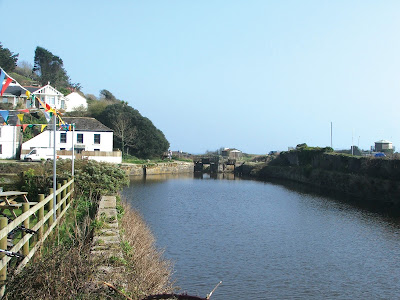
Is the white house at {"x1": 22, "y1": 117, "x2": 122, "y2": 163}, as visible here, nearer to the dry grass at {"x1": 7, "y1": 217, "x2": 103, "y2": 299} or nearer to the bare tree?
the bare tree

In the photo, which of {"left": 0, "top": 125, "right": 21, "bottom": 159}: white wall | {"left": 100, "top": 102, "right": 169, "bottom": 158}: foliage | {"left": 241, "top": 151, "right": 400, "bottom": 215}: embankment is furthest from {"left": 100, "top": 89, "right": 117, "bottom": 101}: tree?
{"left": 241, "top": 151, "right": 400, "bottom": 215}: embankment

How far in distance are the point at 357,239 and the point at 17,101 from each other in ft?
178

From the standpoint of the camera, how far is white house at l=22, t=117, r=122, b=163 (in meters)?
54.4

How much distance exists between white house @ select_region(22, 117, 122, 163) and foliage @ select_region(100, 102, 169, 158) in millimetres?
9123

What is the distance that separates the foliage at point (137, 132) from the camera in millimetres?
69125

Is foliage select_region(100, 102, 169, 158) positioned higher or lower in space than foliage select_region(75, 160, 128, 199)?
higher

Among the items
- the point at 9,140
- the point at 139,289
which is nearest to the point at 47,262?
the point at 139,289

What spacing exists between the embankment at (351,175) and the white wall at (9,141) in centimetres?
3273

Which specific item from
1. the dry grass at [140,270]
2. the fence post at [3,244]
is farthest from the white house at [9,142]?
the fence post at [3,244]

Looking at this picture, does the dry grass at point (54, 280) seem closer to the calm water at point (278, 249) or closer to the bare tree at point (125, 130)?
the calm water at point (278, 249)

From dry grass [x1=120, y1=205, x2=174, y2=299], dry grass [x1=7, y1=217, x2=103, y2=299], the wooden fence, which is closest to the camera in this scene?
dry grass [x1=7, y1=217, x2=103, y2=299]

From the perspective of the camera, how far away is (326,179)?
4594cm

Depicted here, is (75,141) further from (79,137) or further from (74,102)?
(74,102)

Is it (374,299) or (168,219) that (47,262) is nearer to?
(374,299)
